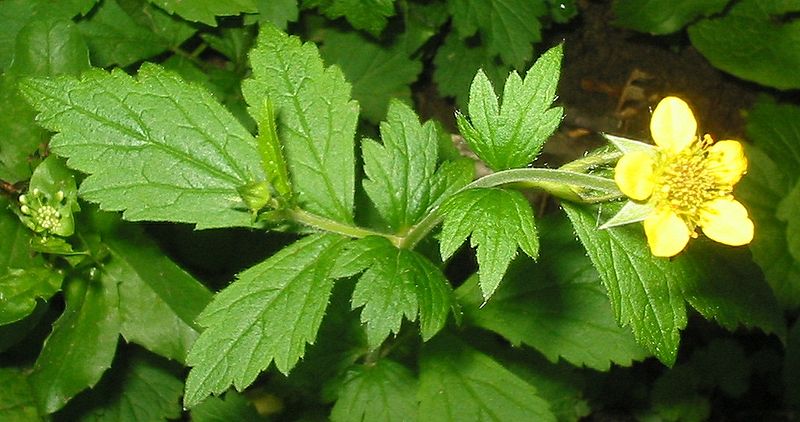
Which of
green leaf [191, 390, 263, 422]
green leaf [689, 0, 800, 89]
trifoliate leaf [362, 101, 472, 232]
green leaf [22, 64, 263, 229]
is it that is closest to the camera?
green leaf [22, 64, 263, 229]

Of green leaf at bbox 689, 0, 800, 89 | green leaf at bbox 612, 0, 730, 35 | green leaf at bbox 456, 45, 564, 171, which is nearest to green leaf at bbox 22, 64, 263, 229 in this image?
green leaf at bbox 456, 45, 564, 171

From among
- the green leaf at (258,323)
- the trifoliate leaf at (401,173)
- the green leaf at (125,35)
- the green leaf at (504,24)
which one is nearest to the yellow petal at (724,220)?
the trifoliate leaf at (401,173)

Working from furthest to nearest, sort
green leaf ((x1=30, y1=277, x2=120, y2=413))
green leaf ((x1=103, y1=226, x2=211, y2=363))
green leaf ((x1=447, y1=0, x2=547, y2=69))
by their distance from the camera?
green leaf ((x1=447, y1=0, x2=547, y2=69)) < green leaf ((x1=103, y1=226, x2=211, y2=363)) < green leaf ((x1=30, y1=277, x2=120, y2=413))

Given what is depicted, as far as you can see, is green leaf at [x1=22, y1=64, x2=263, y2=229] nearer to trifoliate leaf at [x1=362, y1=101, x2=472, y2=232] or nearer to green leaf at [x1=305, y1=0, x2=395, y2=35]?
trifoliate leaf at [x1=362, y1=101, x2=472, y2=232]

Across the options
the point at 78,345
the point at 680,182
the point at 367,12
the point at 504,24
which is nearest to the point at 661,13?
the point at 504,24

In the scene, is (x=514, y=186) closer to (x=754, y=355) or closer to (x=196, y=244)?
(x=196, y=244)

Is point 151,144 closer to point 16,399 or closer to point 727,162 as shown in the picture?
point 16,399

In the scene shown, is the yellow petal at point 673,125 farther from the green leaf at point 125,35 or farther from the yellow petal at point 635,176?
the green leaf at point 125,35

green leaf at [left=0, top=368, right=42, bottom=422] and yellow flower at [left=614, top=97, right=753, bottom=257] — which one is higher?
yellow flower at [left=614, top=97, right=753, bottom=257]
